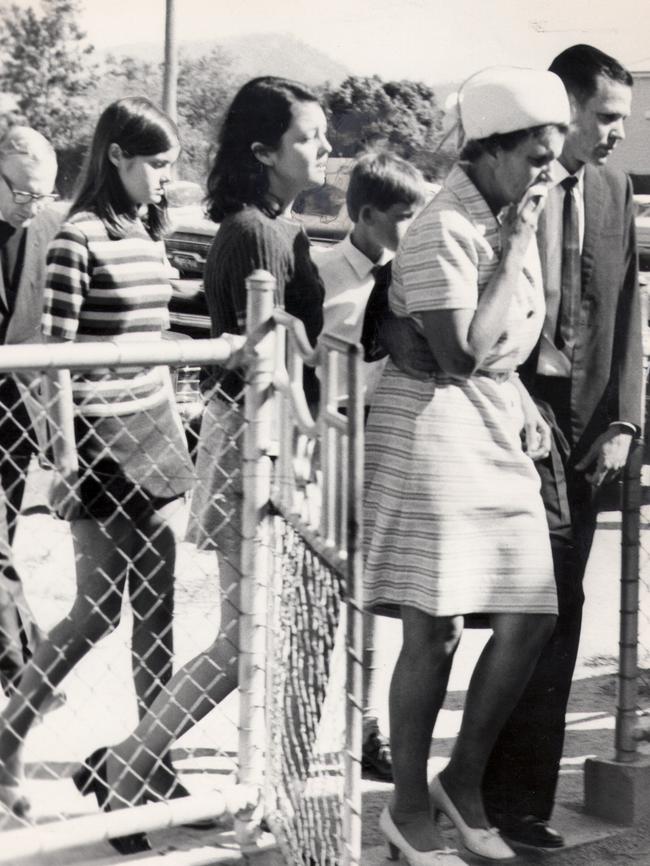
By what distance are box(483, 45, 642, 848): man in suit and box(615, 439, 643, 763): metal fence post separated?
6 cm

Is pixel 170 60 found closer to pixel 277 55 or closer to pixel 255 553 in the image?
pixel 277 55

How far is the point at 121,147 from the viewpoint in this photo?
3209 millimetres

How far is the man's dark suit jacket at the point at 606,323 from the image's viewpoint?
3.37m

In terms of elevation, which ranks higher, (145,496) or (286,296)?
(286,296)

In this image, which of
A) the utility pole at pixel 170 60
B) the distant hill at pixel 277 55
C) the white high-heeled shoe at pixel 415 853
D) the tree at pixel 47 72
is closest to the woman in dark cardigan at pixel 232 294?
the white high-heeled shoe at pixel 415 853

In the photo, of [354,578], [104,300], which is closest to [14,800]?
[104,300]

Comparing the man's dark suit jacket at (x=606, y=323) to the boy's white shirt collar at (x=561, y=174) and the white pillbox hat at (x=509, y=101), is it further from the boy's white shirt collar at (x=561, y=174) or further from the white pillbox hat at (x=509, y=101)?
the white pillbox hat at (x=509, y=101)

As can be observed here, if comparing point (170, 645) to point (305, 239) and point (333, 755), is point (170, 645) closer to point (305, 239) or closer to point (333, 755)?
point (333, 755)

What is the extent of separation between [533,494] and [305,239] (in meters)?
0.81

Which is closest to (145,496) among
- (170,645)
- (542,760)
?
(170,645)

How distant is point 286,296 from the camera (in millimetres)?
3186

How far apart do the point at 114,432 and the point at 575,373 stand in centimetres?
111

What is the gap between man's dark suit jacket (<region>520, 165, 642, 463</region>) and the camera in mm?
3365

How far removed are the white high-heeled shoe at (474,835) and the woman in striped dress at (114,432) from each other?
611 millimetres
